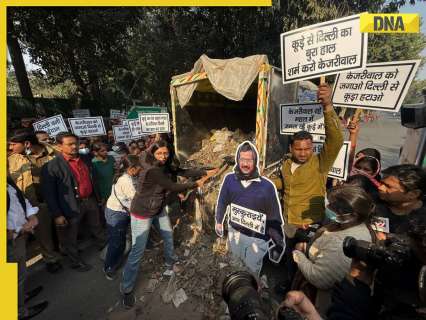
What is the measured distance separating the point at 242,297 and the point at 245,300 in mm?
23

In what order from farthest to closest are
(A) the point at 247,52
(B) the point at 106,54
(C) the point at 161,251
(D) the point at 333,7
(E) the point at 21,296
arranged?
(B) the point at 106,54 < (A) the point at 247,52 < (D) the point at 333,7 < (C) the point at 161,251 < (E) the point at 21,296

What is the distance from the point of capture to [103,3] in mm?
2170

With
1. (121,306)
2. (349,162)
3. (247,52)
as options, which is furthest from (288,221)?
(247,52)

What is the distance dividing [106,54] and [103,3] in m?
14.4

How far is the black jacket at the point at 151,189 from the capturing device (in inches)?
113

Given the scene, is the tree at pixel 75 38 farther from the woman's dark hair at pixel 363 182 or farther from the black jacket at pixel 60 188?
the woman's dark hair at pixel 363 182

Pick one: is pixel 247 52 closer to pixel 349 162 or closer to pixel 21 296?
pixel 349 162

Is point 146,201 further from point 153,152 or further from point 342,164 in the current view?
point 342,164

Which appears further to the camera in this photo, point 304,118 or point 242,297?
point 304,118

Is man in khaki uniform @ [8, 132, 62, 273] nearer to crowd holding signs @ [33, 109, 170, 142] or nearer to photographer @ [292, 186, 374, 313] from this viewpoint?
crowd holding signs @ [33, 109, 170, 142]

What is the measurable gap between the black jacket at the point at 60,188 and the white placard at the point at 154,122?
221cm

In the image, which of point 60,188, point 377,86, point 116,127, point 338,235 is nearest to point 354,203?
point 338,235

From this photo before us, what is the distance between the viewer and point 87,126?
220 inches

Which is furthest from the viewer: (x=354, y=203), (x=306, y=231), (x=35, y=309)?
(x=35, y=309)
